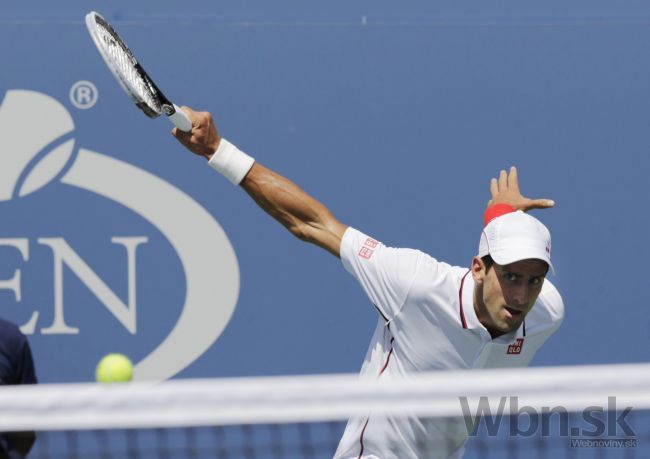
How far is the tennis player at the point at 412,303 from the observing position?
3238mm

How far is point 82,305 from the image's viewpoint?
434cm

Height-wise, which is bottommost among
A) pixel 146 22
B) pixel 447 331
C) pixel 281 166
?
pixel 447 331

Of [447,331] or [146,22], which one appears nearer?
[447,331]

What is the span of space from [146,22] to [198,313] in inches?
39.2

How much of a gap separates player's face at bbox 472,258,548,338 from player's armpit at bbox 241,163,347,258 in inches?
Answer: 15.0

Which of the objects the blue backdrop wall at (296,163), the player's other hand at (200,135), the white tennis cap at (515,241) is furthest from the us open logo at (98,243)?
the white tennis cap at (515,241)

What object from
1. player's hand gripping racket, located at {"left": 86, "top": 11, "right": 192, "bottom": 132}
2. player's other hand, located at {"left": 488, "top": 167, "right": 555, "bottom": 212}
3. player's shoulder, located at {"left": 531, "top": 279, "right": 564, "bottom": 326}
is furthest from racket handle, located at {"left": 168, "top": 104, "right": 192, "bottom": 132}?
player's shoulder, located at {"left": 531, "top": 279, "right": 564, "bottom": 326}

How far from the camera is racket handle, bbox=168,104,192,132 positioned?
3.27m

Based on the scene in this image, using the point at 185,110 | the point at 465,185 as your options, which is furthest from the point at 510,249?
the point at 465,185

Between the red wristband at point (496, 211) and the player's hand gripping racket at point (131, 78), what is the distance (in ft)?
2.84

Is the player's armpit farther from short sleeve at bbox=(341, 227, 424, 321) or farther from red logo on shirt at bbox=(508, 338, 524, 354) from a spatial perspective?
red logo on shirt at bbox=(508, 338, 524, 354)

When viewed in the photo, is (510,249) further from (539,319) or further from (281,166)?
(281,166)

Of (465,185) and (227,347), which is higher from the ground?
(465,185)

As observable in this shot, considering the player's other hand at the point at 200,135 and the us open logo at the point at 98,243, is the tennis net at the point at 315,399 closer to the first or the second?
the player's other hand at the point at 200,135
